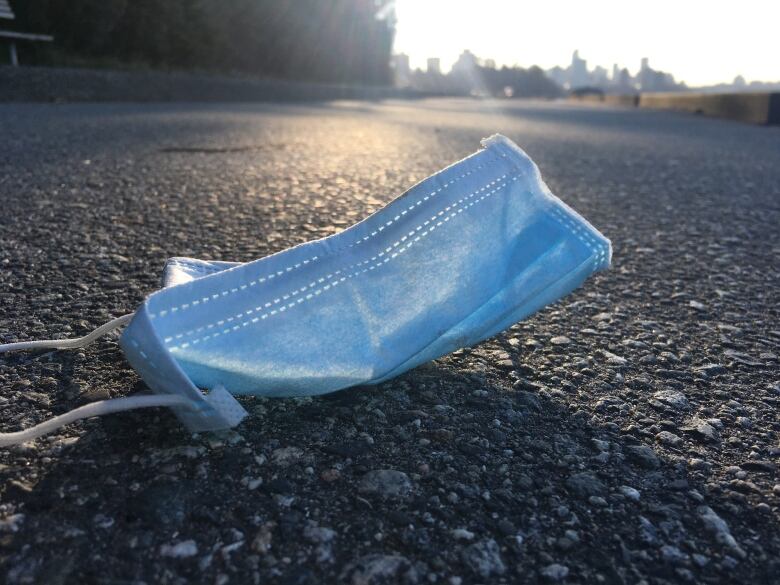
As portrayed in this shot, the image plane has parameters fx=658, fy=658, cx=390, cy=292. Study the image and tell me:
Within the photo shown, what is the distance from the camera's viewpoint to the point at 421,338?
1055 millimetres

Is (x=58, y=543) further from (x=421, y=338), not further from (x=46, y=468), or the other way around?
(x=421, y=338)

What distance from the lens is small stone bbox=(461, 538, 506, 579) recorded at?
2.35 feet

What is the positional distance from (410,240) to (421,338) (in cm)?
16

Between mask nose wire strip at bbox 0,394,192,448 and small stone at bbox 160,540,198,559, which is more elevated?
mask nose wire strip at bbox 0,394,192,448

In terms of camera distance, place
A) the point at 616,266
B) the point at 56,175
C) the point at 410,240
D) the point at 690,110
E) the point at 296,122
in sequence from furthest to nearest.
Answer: the point at 690,110
the point at 296,122
the point at 56,175
the point at 616,266
the point at 410,240

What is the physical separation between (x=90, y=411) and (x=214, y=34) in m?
14.4

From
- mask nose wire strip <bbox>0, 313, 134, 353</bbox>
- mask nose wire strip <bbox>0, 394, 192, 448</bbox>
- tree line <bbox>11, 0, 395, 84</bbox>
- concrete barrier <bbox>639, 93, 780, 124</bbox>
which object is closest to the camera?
mask nose wire strip <bbox>0, 394, 192, 448</bbox>

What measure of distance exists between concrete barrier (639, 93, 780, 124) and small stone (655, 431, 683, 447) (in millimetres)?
10308

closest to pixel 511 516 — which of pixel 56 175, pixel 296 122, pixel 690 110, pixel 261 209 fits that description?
pixel 261 209

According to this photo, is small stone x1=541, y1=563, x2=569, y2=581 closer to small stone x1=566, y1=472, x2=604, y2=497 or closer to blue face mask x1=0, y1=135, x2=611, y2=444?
small stone x1=566, y1=472, x2=604, y2=497

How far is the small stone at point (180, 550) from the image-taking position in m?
0.71

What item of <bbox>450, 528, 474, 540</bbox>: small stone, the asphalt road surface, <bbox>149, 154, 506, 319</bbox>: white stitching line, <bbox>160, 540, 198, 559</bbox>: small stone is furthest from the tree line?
<bbox>450, 528, 474, 540</bbox>: small stone

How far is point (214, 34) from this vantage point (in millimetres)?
13734

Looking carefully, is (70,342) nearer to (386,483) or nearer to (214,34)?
(386,483)
